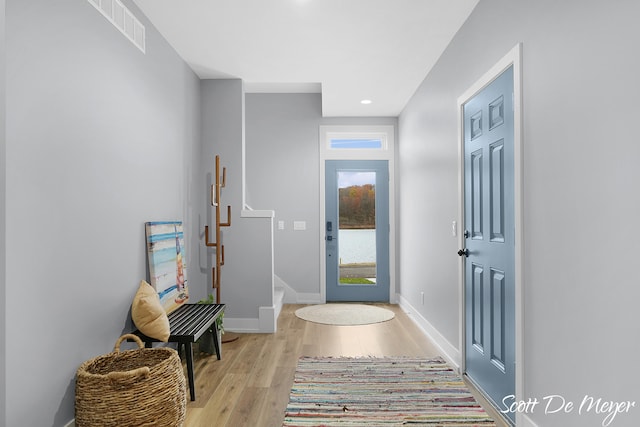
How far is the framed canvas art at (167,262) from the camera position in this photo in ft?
9.87

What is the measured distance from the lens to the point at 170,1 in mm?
2828

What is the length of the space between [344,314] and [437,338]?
4.78 feet

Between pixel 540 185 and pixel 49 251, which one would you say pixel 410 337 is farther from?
pixel 49 251

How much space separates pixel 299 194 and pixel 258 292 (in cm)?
181

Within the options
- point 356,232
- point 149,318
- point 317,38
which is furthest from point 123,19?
point 356,232

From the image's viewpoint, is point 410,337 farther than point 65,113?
Yes

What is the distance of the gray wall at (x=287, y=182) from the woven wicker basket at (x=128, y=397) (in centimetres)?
363

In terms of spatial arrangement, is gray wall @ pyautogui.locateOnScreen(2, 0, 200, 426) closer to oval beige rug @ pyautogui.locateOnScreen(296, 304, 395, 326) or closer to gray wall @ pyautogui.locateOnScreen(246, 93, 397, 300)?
oval beige rug @ pyautogui.locateOnScreen(296, 304, 395, 326)

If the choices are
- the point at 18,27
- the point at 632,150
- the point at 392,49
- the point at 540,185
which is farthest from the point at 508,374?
the point at 18,27

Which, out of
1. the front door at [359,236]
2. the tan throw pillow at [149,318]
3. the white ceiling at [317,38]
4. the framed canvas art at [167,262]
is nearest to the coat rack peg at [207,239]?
the framed canvas art at [167,262]

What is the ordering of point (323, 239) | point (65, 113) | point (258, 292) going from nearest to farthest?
point (65, 113) < point (258, 292) < point (323, 239)

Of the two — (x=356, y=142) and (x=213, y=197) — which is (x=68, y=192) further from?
(x=356, y=142)

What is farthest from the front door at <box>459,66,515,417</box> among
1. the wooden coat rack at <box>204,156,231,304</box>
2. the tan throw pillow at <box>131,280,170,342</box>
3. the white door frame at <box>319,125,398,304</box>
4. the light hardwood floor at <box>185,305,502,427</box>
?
the white door frame at <box>319,125,398,304</box>

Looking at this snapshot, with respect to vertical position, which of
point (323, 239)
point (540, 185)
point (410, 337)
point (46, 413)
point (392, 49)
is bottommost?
point (410, 337)
